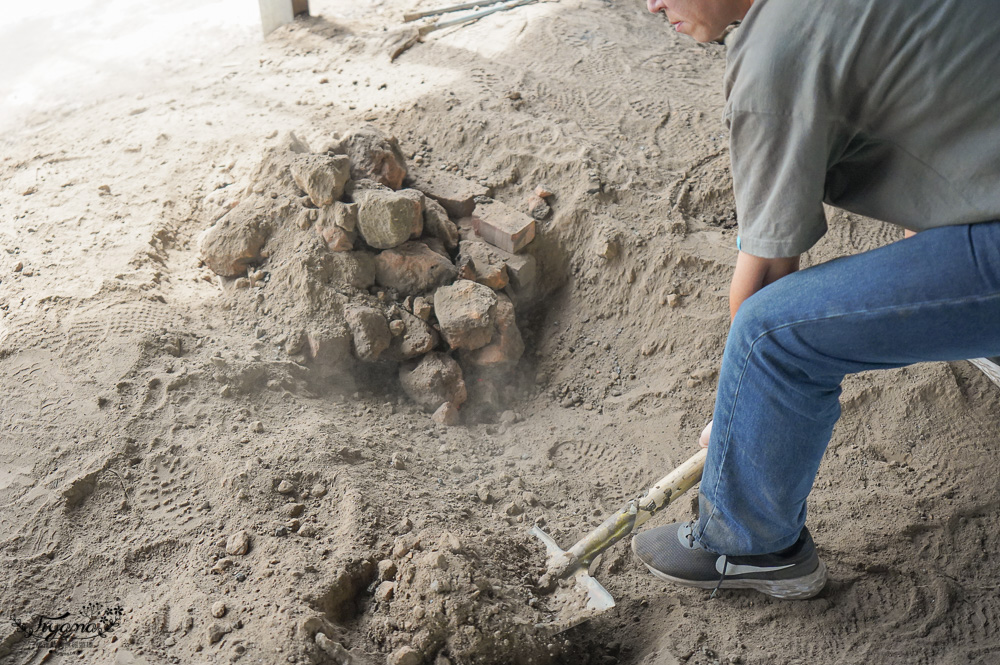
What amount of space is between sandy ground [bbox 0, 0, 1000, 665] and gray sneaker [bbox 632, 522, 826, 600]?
6cm

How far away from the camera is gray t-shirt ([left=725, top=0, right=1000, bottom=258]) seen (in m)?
1.17

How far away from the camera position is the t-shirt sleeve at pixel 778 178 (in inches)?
49.1

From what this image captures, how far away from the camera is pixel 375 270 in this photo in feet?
9.00

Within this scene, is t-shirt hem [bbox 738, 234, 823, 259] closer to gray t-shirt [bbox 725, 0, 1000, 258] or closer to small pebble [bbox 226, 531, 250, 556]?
gray t-shirt [bbox 725, 0, 1000, 258]

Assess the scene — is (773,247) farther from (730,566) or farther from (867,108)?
(730,566)

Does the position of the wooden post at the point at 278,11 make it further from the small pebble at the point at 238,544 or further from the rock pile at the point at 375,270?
the small pebble at the point at 238,544

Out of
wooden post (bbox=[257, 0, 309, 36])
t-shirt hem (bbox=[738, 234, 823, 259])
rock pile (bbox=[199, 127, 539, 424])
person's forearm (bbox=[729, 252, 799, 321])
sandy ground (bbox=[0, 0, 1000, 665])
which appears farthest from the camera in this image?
wooden post (bbox=[257, 0, 309, 36])

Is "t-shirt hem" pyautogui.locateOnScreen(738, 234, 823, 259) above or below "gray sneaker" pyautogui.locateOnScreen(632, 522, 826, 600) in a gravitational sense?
above

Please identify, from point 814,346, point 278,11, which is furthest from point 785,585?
point 278,11

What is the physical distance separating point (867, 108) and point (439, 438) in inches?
64.3

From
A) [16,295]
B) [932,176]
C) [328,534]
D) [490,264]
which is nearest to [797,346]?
[932,176]

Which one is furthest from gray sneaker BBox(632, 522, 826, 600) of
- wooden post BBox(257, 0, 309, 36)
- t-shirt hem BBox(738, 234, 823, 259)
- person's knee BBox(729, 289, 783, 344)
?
wooden post BBox(257, 0, 309, 36)

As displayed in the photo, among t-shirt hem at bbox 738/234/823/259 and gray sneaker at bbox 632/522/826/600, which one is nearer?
t-shirt hem at bbox 738/234/823/259

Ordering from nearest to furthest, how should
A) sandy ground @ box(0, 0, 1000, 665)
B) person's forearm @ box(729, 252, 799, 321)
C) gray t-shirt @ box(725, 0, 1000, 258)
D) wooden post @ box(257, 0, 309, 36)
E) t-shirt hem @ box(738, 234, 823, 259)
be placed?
gray t-shirt @ box(725, 0, 1000, 258)
t-shirt hem @ box(738, 234, 823, 259)
person's forearm @ box(729, 252, 799, 321)
sandy ground @ box(0, 0, 1000, 665)
wooden post @ box(257, 0, 309, 36)
